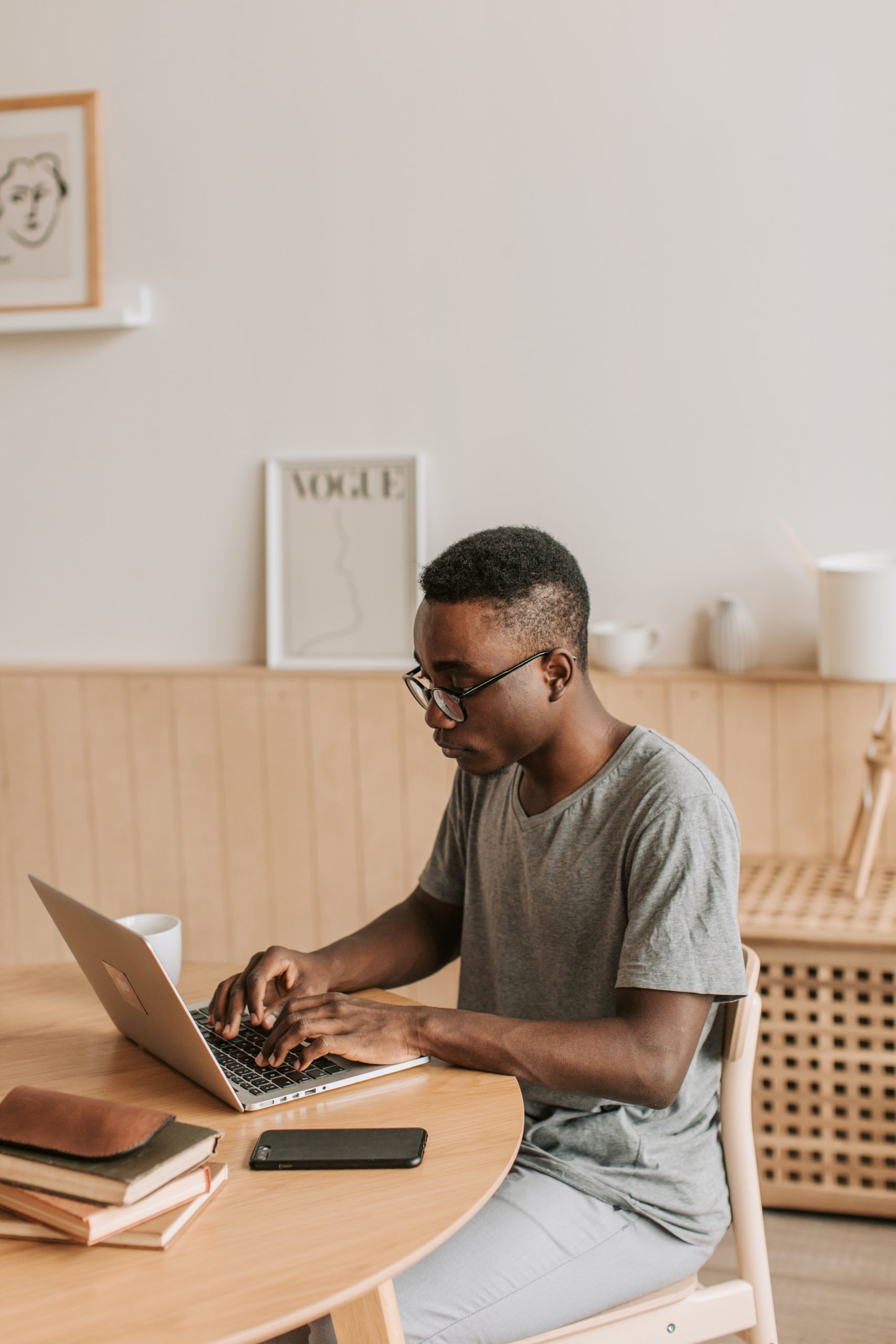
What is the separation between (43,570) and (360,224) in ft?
3.58

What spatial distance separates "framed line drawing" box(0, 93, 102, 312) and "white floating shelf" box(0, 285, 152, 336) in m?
0.03

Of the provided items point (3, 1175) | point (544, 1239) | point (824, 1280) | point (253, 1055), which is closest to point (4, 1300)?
point (3, 1175)

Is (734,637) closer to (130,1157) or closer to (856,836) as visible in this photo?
(856,836)

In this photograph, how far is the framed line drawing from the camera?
9.07 feet

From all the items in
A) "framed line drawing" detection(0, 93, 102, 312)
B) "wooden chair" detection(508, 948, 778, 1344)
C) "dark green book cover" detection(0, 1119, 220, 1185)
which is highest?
"framed line drawing" detection(0, 93, 102, 312)

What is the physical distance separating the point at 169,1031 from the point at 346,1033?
0.18 metres

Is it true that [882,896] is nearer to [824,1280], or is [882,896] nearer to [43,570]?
[824,1280]

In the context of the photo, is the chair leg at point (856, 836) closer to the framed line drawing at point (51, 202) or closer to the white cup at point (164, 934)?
the white cup at point (164, 934)

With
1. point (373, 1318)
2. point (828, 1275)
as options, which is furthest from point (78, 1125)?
point (828, 1275)

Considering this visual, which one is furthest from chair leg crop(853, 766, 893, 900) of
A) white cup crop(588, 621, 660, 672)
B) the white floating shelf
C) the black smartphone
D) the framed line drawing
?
the framed line drawing

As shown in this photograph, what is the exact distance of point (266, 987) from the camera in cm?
140

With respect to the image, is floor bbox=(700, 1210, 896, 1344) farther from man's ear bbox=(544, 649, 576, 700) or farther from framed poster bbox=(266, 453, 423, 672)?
framed poster bbox=(266, 453, 423, 672)

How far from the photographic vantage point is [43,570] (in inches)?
115

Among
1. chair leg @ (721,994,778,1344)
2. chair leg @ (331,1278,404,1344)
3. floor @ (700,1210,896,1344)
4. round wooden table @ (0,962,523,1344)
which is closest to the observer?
round wooden table @ (0,962,523,1344)
